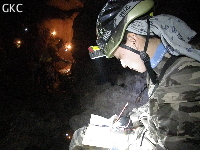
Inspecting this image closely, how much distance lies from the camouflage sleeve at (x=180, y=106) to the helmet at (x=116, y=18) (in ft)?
2.75

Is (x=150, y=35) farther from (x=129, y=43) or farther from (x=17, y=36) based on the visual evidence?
(x=17, y=36)

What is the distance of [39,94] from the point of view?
7.36 meters

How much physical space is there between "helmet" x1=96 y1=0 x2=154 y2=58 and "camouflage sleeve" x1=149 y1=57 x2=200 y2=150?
838 millimetres

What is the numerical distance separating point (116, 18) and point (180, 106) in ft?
4.74

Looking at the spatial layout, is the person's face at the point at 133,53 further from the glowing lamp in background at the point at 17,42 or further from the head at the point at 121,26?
the glowing lamp in background at the point at 17,42

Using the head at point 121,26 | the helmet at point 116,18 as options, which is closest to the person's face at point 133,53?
the head at point 121,26

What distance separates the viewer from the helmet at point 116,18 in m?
2.11

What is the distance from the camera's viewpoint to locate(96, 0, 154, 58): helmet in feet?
6.91

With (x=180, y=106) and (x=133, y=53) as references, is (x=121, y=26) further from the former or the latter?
(x=180, y=106)

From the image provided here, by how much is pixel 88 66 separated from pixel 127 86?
2964 millimetres

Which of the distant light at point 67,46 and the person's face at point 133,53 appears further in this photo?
the distant light at point 67,46

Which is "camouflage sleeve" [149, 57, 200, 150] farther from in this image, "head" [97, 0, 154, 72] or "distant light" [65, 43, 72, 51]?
"distant light" [65, 43, 72, 51]

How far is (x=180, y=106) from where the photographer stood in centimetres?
186

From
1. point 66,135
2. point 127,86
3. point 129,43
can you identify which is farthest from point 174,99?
point 127,86
